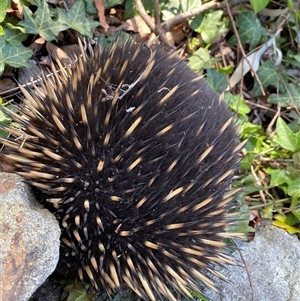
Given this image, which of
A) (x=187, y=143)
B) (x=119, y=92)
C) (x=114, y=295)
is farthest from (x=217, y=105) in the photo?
(x=114, y=295)

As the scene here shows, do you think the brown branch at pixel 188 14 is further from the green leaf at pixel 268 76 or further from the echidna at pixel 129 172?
the echidna at pixel 129 172

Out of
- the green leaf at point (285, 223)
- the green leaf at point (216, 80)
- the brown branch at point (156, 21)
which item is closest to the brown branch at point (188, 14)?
the brown branch at point (156, 21)

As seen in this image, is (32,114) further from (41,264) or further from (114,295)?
(114,295)

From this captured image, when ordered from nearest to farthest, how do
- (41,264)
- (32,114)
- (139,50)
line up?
(41,264), (32,114), (139,50)

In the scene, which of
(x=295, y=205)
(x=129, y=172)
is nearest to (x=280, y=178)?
(x=295, y=205)

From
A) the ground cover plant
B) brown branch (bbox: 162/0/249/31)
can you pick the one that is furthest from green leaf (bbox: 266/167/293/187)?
brown branch (bbox: 162/0/249/31)

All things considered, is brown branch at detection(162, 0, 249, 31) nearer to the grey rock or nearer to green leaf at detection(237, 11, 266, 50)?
green leaf at detection(237, 11, 266, 50)

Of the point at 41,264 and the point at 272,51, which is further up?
the point at 272,51
